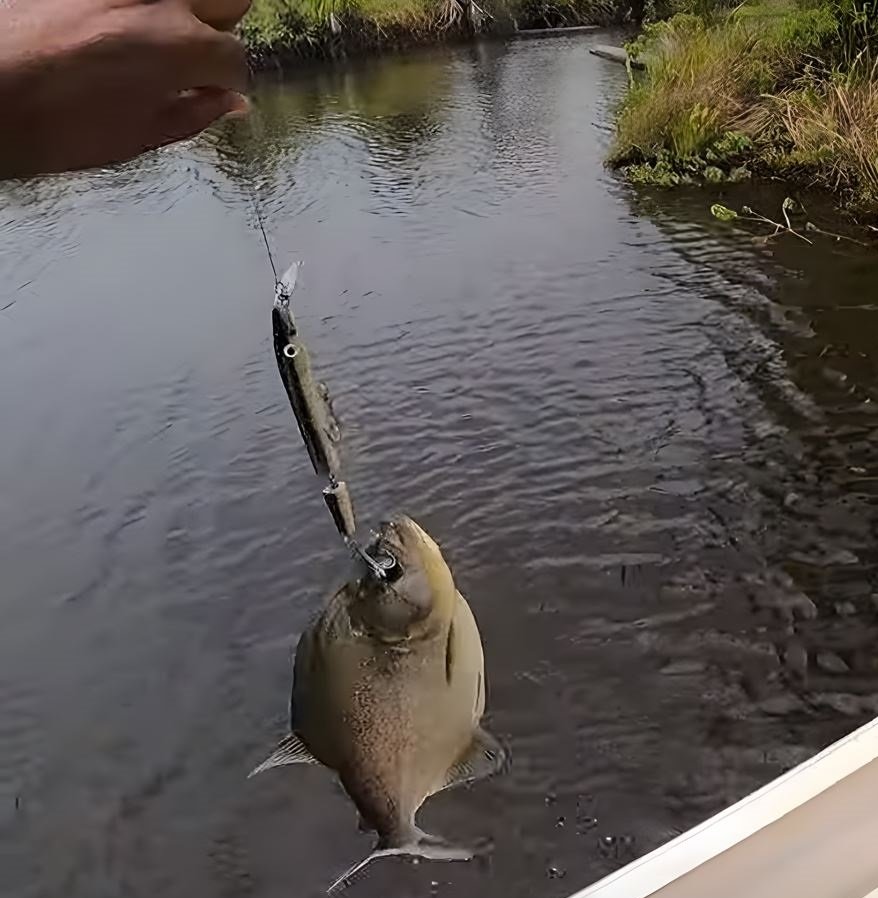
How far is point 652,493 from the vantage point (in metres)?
6.08

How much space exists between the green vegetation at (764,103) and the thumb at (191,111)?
1005cm

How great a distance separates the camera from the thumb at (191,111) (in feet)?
3.75

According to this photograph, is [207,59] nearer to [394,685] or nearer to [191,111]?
[191,111]

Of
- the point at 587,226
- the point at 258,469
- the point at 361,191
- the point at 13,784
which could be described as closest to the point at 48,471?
the point at 258,469

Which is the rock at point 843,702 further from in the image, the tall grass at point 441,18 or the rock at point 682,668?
the tall grass at point 441,18

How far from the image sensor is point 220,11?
3.61 feet

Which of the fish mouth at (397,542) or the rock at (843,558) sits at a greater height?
the fish mouth at (397,542)

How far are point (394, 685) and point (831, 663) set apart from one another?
11.7 ft

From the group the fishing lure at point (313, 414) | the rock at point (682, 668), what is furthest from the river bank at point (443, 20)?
the fishing lure at point (313, 414)

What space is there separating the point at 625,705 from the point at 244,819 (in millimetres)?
1741

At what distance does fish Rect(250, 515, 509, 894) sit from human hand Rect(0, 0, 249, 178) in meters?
0.80

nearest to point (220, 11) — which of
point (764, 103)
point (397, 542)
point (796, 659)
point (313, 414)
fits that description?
point (313, 414)

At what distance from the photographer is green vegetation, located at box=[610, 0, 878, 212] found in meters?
10.5

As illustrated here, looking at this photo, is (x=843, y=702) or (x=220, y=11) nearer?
(x=220, y=11)
